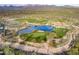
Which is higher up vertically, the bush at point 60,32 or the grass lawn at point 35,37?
the bush at point 60,32

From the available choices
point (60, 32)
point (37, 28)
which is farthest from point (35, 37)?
point (60, 32)

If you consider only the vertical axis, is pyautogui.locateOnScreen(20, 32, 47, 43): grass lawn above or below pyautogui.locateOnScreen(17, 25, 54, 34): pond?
below

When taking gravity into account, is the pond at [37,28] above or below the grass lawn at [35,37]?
above

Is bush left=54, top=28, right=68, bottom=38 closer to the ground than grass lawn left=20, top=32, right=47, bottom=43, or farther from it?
farther from it

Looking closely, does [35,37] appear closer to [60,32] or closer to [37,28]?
[37,28]
